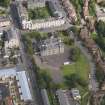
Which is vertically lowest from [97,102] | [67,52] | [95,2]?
[97,102]

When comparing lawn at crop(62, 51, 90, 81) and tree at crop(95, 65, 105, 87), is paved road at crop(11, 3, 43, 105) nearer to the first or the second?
lawn at crop(62, 51, 90, 81)

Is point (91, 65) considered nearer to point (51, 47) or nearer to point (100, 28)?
point (51, 47)

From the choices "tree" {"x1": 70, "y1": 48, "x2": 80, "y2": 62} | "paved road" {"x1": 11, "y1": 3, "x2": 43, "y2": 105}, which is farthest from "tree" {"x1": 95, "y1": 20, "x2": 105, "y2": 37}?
"paved road" {"x1": 11, "y1": 3, "x2": 43, "y2": 105}

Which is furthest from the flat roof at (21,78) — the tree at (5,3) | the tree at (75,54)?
the tree at (5,3)

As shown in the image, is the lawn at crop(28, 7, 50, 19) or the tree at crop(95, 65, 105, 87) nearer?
the tree at crop(95, 65, 105, 87)

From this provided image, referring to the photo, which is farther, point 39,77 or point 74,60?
point 74,60

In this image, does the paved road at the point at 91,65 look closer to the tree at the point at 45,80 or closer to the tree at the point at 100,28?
the tree at the point at 100,28

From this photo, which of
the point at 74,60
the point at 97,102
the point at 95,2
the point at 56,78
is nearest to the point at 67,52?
the point at 74,60

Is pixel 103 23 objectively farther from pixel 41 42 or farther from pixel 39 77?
pixel 39 77
